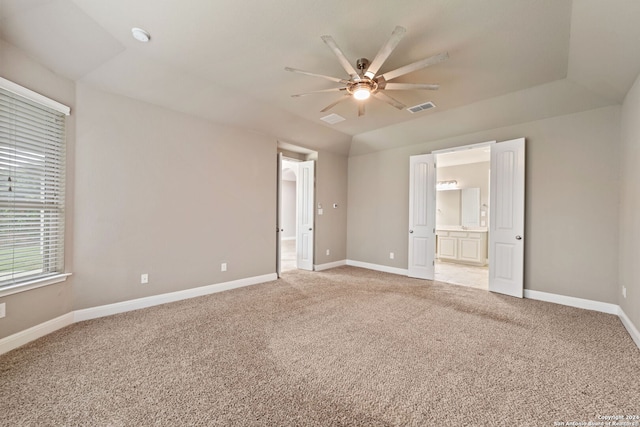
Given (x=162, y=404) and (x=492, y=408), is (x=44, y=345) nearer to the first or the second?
(x=162, y=404)

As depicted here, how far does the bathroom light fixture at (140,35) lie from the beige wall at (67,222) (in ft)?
3.45

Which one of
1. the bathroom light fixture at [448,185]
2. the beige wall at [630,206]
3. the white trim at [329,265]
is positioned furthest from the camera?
the bathroom light fixture at [448,185]

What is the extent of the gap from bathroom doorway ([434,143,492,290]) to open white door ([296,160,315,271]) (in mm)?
2831

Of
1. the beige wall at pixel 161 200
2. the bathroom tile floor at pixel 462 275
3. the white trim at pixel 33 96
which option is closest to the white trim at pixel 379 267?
the bathroom tile floor at pixel 462 275

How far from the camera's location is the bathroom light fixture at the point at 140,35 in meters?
2.52

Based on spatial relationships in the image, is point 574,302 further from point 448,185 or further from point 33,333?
point 33,333

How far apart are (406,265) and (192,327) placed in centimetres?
422

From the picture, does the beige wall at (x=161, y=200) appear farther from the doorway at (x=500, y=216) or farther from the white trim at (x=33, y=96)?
the doorway at (x=500, y=216)

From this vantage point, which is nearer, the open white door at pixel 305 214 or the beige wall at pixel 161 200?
the beige wall at pixel 161 200

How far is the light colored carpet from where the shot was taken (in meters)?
1.71

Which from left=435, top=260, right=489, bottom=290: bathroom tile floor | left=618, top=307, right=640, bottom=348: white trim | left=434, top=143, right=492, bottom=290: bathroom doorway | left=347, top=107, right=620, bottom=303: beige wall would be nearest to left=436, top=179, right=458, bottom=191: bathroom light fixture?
left=434, top=143, right=492, bottom=290: bathroom doorway

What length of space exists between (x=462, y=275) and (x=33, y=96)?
22.9ft

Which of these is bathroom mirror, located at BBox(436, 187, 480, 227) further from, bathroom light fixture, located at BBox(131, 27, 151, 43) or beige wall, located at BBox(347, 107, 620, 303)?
bathroom light fixture, located at BBox(131, 27, 151, 43)

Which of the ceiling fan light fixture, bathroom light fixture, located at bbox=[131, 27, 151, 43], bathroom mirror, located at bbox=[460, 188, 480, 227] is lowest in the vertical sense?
bathroom mirror, located at bbox=[460, 188, 480, 227]
